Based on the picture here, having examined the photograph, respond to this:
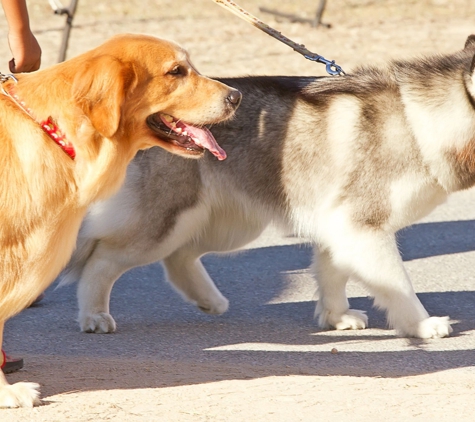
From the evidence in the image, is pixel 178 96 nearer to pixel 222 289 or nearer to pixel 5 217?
pixel 5 217

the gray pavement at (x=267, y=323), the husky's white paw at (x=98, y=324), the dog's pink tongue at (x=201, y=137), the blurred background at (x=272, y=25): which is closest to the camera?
the dog's pink tongue at (x=201, y=137)

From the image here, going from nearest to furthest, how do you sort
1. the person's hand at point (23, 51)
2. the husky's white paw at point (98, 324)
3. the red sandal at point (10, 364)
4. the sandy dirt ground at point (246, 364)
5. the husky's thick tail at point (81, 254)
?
the sandy dirt ground at point (246, 364) → the red sandal at point (10, 364) → the person's hand at point (23, 51) → the husky's white paw at point (98, 324) → the husky's thick tail at point (81, 254)

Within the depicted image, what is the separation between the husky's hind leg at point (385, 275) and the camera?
5086 millimetres

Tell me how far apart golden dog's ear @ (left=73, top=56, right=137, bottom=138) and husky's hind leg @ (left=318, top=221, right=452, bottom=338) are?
205cm

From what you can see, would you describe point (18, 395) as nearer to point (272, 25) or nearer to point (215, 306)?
point (215, 306)

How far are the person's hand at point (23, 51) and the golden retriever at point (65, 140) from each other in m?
0.78

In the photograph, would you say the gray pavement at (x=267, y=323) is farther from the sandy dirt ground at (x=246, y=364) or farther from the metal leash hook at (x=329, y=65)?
the metal leash hook at (x=329, y=65)

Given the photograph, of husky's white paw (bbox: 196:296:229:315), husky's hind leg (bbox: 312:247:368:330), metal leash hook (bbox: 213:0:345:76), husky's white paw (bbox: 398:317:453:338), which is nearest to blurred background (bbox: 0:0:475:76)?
metal leash hook (bbox: 213:0:345:76)

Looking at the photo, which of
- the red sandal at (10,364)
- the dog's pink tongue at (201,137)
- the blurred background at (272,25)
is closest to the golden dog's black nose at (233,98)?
the dog's pink tongue at (201,137)

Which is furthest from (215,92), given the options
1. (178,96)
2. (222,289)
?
(222,289)

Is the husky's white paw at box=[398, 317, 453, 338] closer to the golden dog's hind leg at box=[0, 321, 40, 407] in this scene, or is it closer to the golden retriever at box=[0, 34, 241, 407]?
the golden retriever at box=[0, 34, 241, 407]

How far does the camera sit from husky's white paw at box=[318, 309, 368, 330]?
17.9ft

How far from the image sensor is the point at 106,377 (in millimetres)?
4125

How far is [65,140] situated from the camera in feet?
11.6
